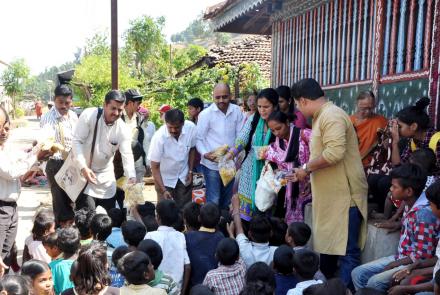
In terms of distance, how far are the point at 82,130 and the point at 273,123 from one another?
1844 mm

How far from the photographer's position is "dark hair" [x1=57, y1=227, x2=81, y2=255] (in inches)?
144

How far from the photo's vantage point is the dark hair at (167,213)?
3785 mm

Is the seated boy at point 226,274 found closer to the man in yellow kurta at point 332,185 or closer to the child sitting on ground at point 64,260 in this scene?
the man in yellow kurta at point 332,185

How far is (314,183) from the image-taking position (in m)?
3.84

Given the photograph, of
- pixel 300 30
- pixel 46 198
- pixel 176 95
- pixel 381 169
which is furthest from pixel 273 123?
pixel 176 95

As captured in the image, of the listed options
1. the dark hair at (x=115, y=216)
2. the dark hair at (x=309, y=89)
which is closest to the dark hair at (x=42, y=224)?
the dark hair at (x=115, y=216)

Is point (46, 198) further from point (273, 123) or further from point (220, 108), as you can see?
point (273, 123)

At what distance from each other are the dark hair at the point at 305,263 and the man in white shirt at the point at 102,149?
2239mm

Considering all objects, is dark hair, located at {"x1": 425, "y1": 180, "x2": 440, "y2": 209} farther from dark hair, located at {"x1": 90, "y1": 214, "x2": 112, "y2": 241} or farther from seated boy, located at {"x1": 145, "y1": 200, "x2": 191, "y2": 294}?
dark hair, located at {"x1": 90, "y1": 214, "x2": 112, "y2": 241}

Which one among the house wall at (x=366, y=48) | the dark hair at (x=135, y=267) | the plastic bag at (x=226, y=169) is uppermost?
the house wall at (x=366, y=48)

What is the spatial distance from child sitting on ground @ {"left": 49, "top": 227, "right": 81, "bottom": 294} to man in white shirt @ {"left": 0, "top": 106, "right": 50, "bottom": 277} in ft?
1.72

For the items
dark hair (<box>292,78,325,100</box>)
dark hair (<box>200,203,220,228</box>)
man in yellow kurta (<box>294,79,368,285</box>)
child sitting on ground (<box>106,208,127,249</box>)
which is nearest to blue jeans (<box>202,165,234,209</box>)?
child sitting on ground (<box>106,208,127,249</box>)

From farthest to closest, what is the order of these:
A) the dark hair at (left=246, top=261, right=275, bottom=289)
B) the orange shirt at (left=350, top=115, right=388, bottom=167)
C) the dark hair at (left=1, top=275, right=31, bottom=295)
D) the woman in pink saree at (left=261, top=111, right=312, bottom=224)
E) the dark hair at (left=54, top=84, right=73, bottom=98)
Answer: the dark hair at (left=54, top=84, right=73, bottom=98), the orange shirt at (left=350, top=115, right=388, bottom=167), the woman in pink saree at (left=261, top=111, right=312, bottom=224), the dark hair at (left=246, top=261, right=275, bottom=289), the dark hair at (left=1, top=275, right=31, bottom=295)

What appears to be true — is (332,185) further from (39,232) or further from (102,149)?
(39,232)
